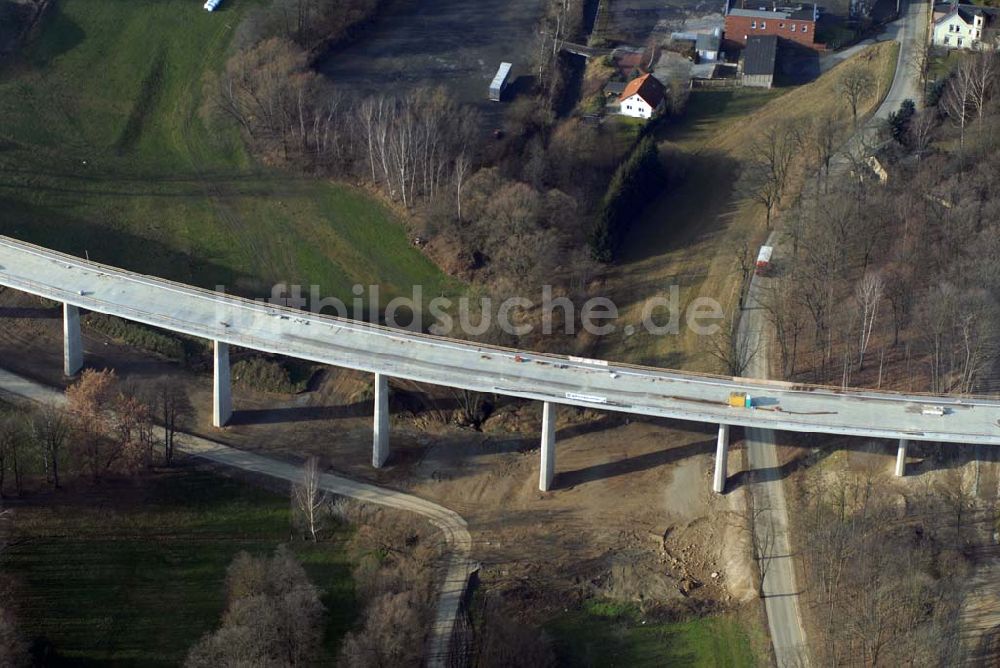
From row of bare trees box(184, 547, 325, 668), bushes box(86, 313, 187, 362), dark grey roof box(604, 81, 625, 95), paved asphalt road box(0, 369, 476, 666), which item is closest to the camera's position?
row of bare trees box(184, 547, 325, 668)

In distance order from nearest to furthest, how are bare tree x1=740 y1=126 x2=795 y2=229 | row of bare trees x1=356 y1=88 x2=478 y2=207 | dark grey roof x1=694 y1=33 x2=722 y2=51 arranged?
bare tree x1=740 y1=126 x2=795 y2=229 < row of bare trees x1=356 y1=88 x2=478 y2=207 < dark grey roof x1=694 y1=33 x2=722 y2=51

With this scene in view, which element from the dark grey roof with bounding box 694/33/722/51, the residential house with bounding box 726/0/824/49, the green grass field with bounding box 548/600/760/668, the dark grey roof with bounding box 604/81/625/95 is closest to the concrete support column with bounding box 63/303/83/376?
the green grass field with bounding box 548/600/760/668

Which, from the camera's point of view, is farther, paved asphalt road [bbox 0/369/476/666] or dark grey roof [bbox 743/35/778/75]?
dark grey roof [bbox 743/35/778/75]

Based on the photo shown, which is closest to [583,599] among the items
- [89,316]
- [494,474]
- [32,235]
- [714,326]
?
[494,474]

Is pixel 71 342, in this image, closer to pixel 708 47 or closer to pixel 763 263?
pixel 763 263

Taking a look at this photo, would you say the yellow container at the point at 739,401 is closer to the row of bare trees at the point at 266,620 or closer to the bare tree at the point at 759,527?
the bare tree at the point at 759,527

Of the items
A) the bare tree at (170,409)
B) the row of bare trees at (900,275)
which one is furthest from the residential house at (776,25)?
the bare tree at (170,409)

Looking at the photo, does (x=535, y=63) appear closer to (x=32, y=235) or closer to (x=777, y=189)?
(x=777, y=189)

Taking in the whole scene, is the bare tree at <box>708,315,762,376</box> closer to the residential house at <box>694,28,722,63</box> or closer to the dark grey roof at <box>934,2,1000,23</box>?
the residential house at <box>694,28,722,63</box>
